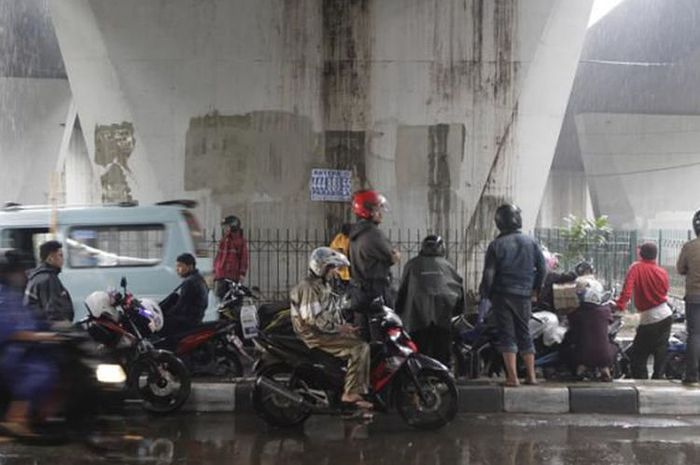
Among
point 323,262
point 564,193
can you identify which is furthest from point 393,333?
point 564,193

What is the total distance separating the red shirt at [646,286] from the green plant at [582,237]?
25.5 feet

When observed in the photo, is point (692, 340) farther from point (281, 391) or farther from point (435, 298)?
point (281, 391)

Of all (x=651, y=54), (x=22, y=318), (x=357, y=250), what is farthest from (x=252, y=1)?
(x=651, y=54)

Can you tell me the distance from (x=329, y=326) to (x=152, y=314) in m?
1.81

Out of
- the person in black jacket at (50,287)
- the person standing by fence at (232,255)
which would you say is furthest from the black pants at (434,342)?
the person standing by fence at (232,255)

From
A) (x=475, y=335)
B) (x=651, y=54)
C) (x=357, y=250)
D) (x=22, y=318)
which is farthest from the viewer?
(x=651, y=54)

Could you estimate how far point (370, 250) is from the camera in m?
6.68

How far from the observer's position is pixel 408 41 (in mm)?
11273

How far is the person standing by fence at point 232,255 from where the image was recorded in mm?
10336

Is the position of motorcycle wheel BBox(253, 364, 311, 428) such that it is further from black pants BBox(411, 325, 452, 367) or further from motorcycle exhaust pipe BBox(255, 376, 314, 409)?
black pants BBox(411, 325, 452, 367)

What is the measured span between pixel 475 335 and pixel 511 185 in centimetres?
435

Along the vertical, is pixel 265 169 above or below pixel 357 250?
above

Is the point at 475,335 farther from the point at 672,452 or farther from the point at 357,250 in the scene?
the point at 672,452

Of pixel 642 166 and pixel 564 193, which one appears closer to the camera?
pixel 642 166
